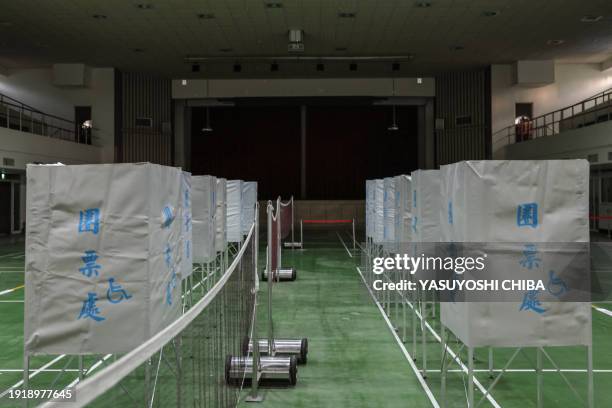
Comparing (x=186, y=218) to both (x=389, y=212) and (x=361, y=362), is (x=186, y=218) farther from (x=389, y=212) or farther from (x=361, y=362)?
(x=389, y=212)

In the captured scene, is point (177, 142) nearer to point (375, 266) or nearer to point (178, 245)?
point (375, 266)

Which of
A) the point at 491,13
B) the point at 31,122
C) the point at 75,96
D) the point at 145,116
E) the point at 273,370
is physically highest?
the point at 491,13

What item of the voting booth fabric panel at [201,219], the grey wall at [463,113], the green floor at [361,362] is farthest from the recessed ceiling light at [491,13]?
the voting booth fabric panel at [201,219]

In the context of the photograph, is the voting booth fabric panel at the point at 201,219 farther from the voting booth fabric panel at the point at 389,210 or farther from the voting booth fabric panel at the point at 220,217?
the voting booth fabric panel at the point at 389,210

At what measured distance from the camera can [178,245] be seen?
499 centimetres

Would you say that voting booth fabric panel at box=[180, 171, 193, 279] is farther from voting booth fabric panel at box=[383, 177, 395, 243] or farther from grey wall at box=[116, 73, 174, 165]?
grey wall at box=[116, 73, 174, 165]

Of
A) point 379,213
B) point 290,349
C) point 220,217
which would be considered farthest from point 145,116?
point 290,349

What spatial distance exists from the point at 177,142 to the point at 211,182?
22152 millimetres

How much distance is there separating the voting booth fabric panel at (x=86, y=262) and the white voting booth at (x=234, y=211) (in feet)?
27.5

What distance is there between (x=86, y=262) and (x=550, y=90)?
91.6 feet

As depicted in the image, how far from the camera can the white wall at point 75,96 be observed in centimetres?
2741

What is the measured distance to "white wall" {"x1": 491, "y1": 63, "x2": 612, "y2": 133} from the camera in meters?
27.1

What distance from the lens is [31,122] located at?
22.9m

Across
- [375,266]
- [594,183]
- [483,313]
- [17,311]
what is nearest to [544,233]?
[483,313]
